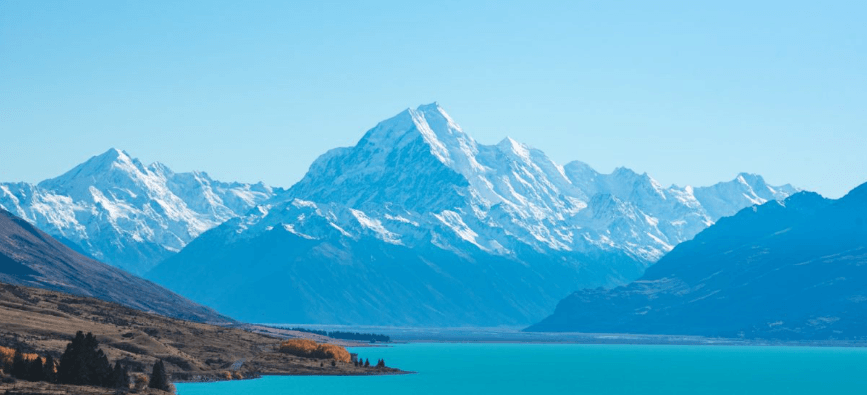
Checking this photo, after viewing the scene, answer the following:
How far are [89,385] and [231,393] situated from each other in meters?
29.1

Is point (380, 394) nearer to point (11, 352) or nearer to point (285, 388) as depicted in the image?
point (285, 388)

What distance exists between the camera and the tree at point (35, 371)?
15262 cm

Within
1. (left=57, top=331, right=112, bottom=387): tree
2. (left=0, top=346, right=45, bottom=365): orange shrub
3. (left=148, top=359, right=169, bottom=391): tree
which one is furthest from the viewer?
(left=0, top=346, right=45, bottom=365): orange shrub

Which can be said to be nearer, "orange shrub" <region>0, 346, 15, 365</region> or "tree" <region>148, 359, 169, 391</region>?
"tree" <region>148, 359, 169, 391</region>

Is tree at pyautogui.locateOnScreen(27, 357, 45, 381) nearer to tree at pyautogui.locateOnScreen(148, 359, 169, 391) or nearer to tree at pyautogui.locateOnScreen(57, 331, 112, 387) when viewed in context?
tree at pyautogui.locateOnScreen(57, 331, 112, 387)

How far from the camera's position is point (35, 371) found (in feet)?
504

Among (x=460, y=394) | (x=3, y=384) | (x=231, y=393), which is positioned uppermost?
(x=460, y=394)

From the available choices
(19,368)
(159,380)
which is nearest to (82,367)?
(19,368)

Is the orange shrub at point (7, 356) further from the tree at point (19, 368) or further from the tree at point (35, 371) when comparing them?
the tree at point (35, 371)

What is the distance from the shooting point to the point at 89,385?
15112 centimetres

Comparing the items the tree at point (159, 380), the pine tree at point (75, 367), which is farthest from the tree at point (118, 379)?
the tree at point (159, 380)

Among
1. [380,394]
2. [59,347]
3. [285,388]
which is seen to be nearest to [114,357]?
[59,347]

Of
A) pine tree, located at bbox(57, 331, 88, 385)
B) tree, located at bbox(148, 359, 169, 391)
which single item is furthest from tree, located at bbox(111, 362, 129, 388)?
tree, located at bbox(148, 359, 169, 391)

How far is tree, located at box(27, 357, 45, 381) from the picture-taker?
6009 inches
